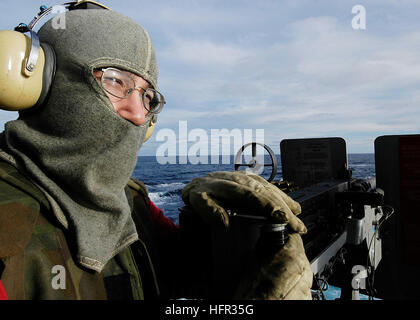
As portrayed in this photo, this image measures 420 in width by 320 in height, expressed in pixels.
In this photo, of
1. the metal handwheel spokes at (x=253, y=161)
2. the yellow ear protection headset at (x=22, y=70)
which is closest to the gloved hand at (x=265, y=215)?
A: the yellow ear protection headset at (x=22, y=70)

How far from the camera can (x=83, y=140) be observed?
1387 millimetres

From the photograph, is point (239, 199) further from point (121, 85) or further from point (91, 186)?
point (121, 85)

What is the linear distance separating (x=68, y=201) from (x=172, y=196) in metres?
22.4

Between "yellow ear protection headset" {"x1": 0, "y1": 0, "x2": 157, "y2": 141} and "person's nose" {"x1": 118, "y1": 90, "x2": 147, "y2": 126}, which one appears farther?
"person's nose" {"x1": 118, "y1": 90, "x2": 147, "y2": 126}

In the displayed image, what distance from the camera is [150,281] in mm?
1635

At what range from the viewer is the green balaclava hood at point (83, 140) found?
132 cm

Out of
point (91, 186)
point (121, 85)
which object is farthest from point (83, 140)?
point (121, 85)

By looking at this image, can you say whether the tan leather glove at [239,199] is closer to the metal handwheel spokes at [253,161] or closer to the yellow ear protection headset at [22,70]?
the yellow ear protection headset at [22,70]

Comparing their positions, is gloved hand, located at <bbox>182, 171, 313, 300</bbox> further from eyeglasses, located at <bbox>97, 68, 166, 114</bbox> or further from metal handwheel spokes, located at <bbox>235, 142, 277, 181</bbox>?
metal handwheel spokes, located at <bbox>235, 142, 277, 181</bbox>

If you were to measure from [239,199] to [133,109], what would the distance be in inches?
30.0

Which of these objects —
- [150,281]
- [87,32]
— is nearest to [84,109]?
[87,32]

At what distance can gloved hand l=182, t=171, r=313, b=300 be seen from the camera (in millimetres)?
1240

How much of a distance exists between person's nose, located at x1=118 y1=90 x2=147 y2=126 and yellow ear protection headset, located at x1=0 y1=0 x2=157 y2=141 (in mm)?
376

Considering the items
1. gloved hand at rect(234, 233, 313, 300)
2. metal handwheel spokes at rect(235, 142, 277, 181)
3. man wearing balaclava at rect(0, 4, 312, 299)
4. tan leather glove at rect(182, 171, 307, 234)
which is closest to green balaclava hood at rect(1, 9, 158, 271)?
man wearing balaclava at rect(0, 4, 312, 299)
